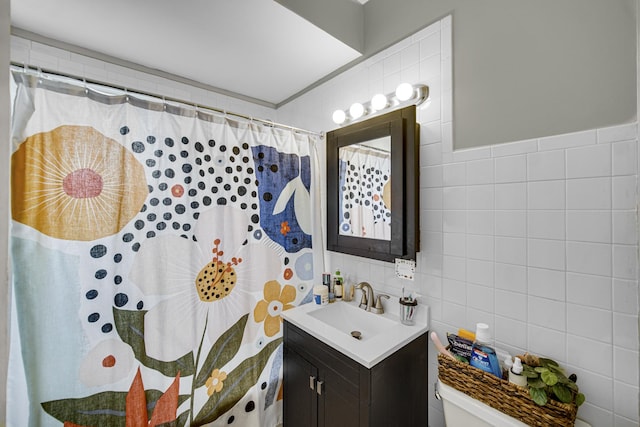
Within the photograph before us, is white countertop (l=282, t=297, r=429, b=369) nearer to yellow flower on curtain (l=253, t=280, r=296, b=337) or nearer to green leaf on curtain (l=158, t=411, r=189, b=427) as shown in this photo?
yellow flower on curtain (l=253, t=280, r=296, b=337)

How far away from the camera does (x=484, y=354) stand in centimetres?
97

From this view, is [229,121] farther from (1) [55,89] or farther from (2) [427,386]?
(2) [427,386]

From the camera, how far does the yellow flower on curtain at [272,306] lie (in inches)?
63.6

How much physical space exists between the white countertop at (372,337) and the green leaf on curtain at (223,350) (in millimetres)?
291

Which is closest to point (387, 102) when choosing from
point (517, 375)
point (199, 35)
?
point (199, 35)

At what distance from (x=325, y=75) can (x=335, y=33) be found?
38 cm

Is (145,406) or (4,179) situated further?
(145,406)

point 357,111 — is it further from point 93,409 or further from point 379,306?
point 93,409

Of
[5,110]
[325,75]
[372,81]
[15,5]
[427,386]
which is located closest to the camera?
[5,110]

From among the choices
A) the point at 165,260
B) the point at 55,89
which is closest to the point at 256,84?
the point at 55,89

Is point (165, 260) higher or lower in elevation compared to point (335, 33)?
lower

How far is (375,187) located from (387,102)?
1.53ft

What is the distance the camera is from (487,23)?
1101 mm

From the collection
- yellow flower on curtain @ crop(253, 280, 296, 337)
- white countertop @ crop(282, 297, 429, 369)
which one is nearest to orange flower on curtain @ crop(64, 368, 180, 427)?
yellow flower on curtain @ crop(253, 280, 296, 337)
